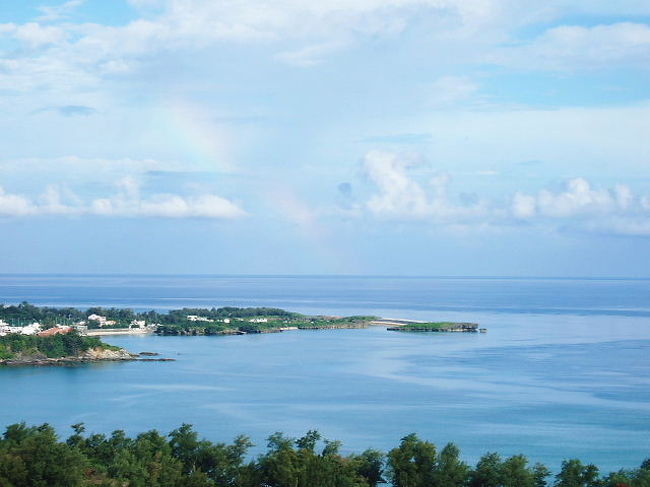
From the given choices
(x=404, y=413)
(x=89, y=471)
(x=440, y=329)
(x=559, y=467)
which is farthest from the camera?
(x=440, y=329)

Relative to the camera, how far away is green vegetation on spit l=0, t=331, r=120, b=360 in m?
32.8

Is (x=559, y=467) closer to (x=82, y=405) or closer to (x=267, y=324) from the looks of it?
(x=82, y=405)

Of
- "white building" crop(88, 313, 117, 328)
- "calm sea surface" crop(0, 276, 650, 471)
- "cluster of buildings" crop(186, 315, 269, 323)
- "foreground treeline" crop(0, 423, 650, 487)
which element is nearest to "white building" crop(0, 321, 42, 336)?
"calm sea surface" crop(0, 276, 650, 471)

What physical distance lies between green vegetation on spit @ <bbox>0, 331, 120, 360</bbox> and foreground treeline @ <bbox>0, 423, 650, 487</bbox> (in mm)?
19156

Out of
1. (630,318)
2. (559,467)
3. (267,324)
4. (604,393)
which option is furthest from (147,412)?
(630,318)

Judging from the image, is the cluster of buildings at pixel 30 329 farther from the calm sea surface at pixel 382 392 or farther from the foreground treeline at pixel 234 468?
the foreground treeline at pixel 234 468

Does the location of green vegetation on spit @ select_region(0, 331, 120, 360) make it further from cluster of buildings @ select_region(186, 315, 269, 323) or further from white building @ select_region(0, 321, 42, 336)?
cluster of buildings @ select_region(186, 315, 269, 323)

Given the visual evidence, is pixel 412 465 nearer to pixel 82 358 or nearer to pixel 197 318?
pixel 82 358

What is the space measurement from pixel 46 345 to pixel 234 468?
22.1 metres

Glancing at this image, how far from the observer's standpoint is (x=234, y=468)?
1384cm

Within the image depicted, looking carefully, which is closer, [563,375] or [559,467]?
[559,467]

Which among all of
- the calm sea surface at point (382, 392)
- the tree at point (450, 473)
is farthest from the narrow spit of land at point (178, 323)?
the tree at point (450, 473)

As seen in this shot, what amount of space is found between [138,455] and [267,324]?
34.7 metres

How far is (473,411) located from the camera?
23.0 m
